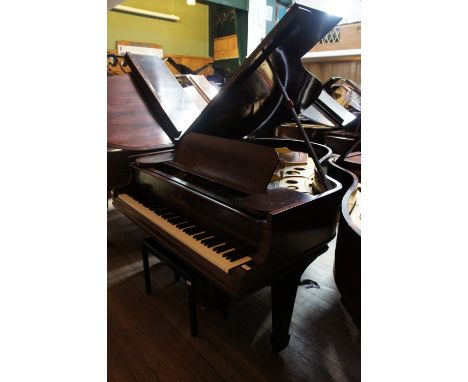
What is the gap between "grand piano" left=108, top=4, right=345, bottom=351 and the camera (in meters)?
1.46

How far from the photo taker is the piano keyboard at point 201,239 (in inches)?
58.0

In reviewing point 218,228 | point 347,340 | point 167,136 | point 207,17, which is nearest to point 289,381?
point 347,340

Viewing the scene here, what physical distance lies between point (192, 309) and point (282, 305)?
1.84 feet

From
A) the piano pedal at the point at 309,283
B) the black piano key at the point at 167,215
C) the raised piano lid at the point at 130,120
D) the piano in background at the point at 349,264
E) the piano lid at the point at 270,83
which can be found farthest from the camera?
the raised piano lid at the point at 130,120

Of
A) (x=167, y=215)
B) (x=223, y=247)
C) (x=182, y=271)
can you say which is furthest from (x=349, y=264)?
(x=167, y=215)

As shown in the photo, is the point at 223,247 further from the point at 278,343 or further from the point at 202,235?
the point at 278,343

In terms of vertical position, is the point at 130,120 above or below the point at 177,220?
above

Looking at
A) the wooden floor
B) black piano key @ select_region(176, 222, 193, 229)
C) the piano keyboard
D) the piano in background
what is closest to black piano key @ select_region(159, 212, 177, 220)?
the piano keyboard

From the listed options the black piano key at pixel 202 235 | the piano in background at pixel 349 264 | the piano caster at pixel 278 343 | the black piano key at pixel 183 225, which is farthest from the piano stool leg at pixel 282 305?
the black piano key at pixel 183 225

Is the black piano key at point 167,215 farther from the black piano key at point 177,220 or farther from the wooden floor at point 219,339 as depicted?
the wooden floor at point 219,339

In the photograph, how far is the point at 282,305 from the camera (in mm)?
1735

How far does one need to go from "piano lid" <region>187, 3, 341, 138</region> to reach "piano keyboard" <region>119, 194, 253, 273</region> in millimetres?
656

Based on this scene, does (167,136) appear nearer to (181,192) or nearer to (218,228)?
(181,192)

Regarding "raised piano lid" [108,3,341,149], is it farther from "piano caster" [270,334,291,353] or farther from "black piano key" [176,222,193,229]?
"piano caster" [270,334,291,353]
